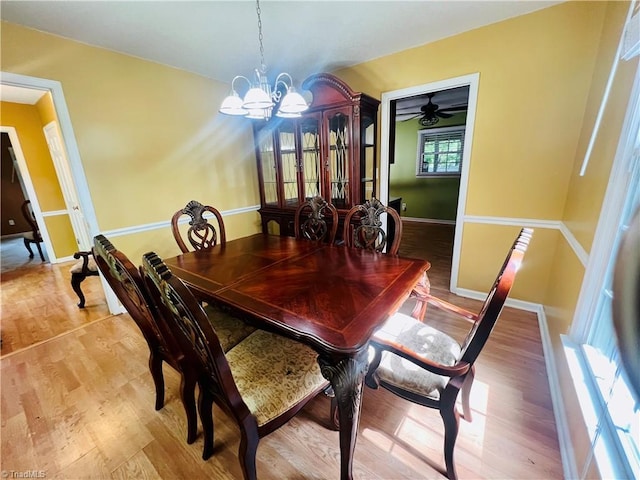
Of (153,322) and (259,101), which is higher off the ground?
(259,101)

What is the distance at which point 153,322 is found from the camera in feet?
3.77

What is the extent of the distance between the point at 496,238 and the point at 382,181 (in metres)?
1.24

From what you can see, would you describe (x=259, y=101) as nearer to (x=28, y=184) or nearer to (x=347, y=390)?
(x=347, y=390)

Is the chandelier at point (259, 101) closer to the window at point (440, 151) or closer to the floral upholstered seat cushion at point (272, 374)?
the floral upholstered seat cushion at point (272, 374)

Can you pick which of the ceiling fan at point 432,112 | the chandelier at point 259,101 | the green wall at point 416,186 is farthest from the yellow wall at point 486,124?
the green wall at point 416,186

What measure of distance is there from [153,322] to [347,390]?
2.94 feet

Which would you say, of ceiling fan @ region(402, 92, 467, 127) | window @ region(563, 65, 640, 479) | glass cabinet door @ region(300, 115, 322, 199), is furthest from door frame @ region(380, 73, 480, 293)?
window @ region(563, 65, 640, 479)

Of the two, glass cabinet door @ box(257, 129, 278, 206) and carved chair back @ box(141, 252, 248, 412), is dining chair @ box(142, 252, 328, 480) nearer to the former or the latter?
carved chair back @ box(141, 252, 248, 412)

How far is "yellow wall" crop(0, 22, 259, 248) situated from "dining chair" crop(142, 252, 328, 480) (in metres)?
2.05

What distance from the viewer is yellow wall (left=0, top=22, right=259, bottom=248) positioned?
2.02 meters

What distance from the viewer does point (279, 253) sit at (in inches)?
71.3

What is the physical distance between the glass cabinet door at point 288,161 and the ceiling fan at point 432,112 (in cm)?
182

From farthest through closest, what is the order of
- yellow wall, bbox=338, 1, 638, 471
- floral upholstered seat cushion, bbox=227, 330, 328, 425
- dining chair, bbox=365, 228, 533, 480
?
yellow wall, bbox=338, 1, 638, 471
floral upholstered seat cushion, bbox=227, 330, 328, 425
dining chair, bbox=365, 228, 533, 480

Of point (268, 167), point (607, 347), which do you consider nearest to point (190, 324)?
point (607, 347)
